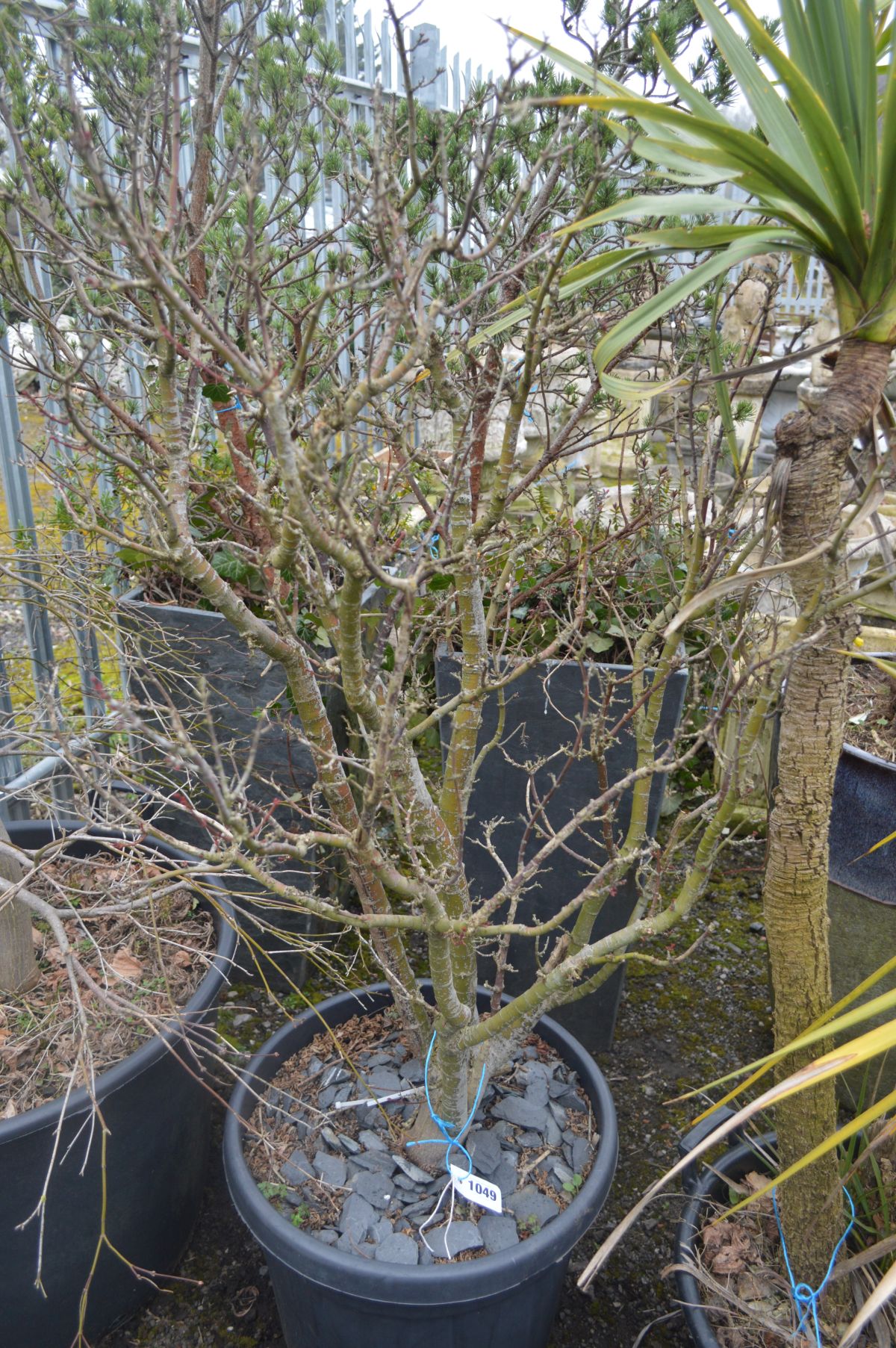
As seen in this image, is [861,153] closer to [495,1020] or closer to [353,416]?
[353,416]

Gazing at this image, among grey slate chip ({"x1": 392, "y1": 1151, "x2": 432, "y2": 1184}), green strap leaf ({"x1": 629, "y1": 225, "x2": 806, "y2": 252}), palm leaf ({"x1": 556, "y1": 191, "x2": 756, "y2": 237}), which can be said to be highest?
palm leaf ({"x1": 556, "y1": 191, "x2": 756, "y2": 237})

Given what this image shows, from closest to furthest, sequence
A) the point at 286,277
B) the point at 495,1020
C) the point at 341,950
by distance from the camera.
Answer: the point at 495,1020 → the point at 286,277 → the point at 341,950

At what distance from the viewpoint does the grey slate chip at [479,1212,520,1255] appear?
143 centimetres

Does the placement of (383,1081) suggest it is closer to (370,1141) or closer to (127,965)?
(370,1141)

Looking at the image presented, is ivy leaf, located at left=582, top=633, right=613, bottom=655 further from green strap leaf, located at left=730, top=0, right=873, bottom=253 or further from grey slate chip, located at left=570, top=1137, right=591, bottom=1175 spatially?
green strap leaf, located at left=730, top=0, right=873, bottom=253

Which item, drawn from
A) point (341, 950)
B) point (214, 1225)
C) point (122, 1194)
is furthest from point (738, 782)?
point (341, 950)

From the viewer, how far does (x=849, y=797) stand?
194cm

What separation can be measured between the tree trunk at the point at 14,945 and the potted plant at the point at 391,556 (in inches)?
10.4

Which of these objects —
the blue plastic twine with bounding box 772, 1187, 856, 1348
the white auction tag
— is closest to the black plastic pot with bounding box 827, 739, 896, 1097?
the blue plastic twine with bounding box 772, 1187, 856, 1348

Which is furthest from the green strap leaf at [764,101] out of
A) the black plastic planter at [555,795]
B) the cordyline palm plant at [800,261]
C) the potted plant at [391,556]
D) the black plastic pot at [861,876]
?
the black plastic pot at [861,876]

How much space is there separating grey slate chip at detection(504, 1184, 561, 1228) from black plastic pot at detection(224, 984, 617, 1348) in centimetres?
9

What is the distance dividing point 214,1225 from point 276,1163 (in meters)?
0.47

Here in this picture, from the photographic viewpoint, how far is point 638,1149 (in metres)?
2.01

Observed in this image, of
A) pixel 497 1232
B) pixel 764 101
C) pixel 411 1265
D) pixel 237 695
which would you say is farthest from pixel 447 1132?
pixel 764 101
